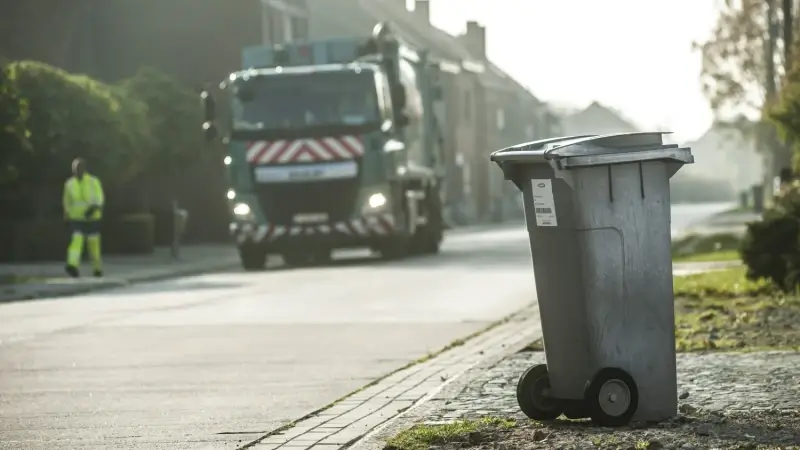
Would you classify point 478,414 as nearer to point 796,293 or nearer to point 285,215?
point 796,293

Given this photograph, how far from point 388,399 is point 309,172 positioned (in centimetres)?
1778

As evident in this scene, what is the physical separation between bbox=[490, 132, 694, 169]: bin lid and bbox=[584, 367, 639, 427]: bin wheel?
3.09ft

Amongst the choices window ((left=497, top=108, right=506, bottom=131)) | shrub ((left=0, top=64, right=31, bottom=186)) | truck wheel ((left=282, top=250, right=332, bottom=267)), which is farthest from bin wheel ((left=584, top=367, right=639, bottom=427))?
window ((left=497, top=108, right=506, bottom=131))

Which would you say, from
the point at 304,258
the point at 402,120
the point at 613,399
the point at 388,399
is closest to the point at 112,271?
the point at 304,258

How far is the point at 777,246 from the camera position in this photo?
1617 centimetres

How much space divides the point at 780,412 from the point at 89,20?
3981 cm

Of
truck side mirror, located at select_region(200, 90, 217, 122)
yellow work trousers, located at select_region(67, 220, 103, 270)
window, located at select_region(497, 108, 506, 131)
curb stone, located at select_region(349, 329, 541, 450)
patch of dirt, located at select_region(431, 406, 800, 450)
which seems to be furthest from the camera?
window, located at select_region(497, 108, 506, 131)

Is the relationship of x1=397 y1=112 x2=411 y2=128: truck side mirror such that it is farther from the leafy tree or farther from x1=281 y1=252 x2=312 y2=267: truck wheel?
the leafy tree

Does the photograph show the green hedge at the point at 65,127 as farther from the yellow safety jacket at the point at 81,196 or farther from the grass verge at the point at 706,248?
the grass verge at the point at 706,248

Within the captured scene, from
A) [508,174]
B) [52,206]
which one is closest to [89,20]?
[52,206]

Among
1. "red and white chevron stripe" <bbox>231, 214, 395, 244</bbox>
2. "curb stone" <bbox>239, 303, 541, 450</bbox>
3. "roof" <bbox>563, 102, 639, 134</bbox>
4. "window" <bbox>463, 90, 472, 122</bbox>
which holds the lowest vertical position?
"curb stone" <bbox>239, 303, 541, 450</bbox>

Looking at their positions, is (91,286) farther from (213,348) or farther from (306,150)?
(213,348)

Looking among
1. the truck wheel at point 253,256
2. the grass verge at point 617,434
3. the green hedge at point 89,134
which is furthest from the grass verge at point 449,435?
the truck wheel at point 253,256

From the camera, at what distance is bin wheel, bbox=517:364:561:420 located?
26.3 ft
